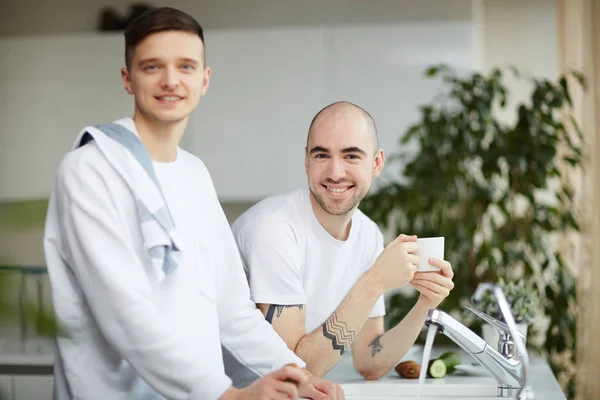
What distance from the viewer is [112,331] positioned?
1.05m

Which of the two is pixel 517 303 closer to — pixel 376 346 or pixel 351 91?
pixel 376 346

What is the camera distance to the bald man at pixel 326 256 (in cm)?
148

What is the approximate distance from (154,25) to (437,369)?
107cm

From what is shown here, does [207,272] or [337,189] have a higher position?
[337,189]

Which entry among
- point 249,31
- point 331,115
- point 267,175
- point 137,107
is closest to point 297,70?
point 249,31

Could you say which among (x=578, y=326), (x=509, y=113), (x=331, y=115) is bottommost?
(x=578, y=326)

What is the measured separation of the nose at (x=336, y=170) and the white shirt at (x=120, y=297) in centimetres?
35

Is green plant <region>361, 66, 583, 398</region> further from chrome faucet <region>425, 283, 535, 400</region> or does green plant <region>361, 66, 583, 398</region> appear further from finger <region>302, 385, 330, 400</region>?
finger <region>302, 385, 330, 400</region>

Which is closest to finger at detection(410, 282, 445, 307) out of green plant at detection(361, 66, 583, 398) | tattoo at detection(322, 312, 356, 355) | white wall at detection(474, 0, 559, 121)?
tattoo at detection(322, 312, 356, 355)

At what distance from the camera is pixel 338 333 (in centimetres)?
149

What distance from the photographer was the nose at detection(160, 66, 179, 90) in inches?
44.1

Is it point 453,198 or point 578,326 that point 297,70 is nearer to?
point 453,198

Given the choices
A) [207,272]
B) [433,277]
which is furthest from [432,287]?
[207,272]

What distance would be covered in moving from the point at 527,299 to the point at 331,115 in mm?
799
